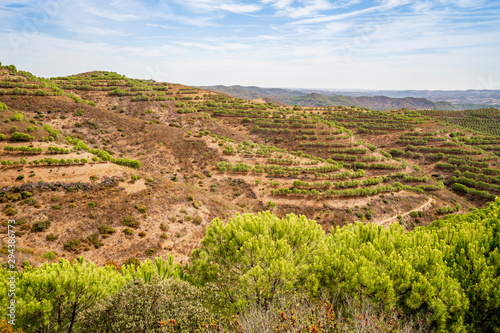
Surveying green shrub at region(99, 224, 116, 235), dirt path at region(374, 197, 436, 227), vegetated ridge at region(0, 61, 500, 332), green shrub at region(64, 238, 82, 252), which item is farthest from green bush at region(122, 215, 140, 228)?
dirt path at region(374, 197, 436, 227)

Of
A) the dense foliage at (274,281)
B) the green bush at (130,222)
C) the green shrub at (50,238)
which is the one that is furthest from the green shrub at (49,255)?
the dense foliage at (274,281)

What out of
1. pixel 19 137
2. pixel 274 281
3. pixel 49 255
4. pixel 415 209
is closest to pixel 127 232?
pixel 49 255

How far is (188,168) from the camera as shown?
64.6m

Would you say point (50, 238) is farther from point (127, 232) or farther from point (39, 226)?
point (127, 232)

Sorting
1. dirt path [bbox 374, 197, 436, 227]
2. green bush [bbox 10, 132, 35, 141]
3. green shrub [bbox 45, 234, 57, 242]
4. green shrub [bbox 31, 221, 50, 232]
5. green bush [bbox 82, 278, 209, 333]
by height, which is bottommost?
dirt path [bbox 374, 197, 436, 227]

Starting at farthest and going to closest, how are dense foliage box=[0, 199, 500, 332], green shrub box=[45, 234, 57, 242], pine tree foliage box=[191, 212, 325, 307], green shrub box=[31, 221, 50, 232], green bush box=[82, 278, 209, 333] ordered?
green shrub box=[31, 221, 50, 232], green shrub box=[45, 234, 57, 242], pine tree foliage box=[191, 212, 325, 307], dense foliage box=[0, 199, 500, 332], green bush box=[82, 278, 209, 333]

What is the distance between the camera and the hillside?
109 ft

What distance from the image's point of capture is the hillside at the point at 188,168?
33.3 meters

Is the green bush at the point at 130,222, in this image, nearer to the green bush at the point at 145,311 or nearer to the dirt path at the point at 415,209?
the green bush at the point at 145,311

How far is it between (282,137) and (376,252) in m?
85.2

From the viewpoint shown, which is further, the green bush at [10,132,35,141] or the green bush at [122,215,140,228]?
the green bush at [10,132,35,141]

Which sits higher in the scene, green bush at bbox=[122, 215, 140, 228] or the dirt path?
green bush at bbox=[122, 215, 140, 228]

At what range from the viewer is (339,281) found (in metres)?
14.6

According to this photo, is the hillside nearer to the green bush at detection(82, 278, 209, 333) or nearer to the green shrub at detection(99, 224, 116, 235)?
the green shrub at detection(99, 224, 116, 235)
